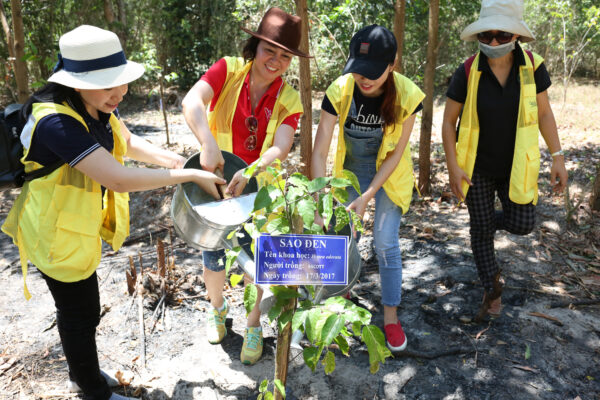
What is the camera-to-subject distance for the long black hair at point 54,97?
182cm

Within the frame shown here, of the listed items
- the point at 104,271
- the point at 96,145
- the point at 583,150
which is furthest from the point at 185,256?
the point at 583,150

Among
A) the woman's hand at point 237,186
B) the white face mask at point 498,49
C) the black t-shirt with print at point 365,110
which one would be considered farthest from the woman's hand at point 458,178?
the woman's hand at point 237,186

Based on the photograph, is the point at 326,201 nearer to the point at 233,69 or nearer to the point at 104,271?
the point at 233,69

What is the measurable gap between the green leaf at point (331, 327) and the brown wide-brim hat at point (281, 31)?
1.40 m

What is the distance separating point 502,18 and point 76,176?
2221 mm

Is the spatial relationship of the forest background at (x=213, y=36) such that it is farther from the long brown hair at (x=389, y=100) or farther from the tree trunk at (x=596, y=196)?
the long brown hair at (x=389, y=100)

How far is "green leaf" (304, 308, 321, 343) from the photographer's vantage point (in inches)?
54.9

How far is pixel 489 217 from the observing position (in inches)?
110

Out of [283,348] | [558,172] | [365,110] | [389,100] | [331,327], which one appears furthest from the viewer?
[558,172]

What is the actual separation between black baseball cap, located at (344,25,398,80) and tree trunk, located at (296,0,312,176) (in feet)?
4.28

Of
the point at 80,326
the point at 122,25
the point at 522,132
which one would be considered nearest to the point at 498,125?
the point at 522,132

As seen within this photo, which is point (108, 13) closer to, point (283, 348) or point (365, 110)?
point (365, 110)

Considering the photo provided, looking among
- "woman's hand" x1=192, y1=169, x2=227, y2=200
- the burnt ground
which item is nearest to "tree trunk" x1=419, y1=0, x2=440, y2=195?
the burnt ground

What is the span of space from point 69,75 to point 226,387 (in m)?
1.70
